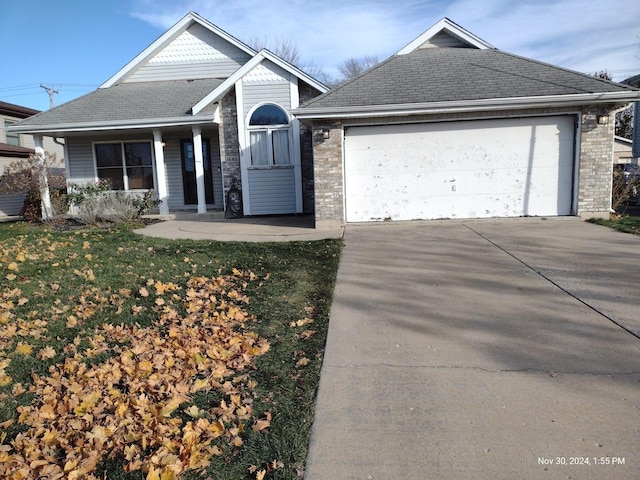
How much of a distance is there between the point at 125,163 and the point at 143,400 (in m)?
14.1

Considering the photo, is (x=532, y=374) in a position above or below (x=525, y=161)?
below

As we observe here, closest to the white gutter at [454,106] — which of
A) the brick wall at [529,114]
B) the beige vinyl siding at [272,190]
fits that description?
the brick wall at [529,114]

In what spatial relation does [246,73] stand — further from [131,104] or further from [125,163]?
[125,163]

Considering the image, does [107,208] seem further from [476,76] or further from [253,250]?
[476,76]

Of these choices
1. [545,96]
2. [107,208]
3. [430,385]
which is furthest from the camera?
Result: [107,208]

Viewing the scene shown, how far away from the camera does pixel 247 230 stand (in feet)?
36.1

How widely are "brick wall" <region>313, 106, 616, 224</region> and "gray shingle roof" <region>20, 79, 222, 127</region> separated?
4768mm

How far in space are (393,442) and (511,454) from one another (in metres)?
0.65

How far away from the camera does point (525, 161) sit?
10.7 meters

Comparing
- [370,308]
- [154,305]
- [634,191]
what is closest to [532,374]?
[370,308]

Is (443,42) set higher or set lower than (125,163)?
higher

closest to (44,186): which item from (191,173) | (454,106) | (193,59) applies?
(191,173)

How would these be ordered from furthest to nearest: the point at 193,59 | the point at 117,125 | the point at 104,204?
the point at 193,59 → the point at 117,125 → the point at 104,204

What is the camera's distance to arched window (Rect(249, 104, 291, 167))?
13562 millimetres
